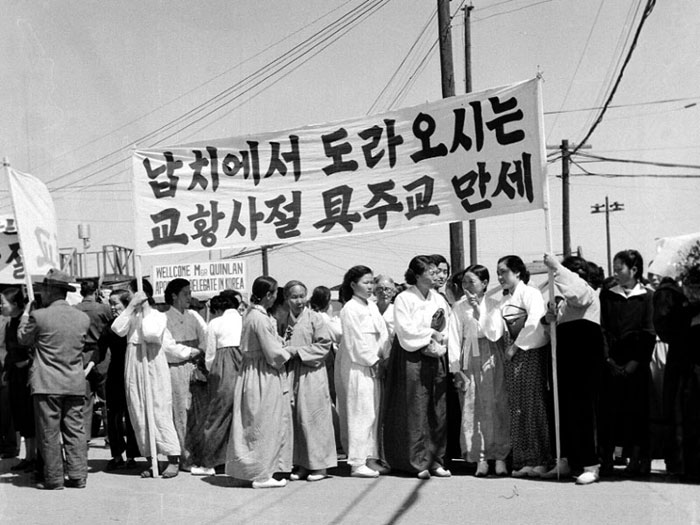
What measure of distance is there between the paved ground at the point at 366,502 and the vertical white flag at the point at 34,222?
204 centimetres

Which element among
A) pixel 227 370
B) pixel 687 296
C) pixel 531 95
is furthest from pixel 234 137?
pixel 687 296

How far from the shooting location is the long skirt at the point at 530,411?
6.77 meters

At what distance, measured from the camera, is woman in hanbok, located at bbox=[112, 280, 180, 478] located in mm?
7457

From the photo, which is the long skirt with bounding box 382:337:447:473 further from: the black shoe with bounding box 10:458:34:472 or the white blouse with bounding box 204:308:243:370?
the black shoe with bounding box 10:458:34:472

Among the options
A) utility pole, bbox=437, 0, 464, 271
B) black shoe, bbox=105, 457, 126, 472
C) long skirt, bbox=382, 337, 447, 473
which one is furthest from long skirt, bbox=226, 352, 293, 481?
utility pole, bbox=437, 0, 464, 271

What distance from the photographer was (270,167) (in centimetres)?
750

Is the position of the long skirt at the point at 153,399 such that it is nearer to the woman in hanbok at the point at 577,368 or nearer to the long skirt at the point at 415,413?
the long skirt at the point at 415,413

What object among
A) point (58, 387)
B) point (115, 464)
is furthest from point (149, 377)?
point (115, 464)

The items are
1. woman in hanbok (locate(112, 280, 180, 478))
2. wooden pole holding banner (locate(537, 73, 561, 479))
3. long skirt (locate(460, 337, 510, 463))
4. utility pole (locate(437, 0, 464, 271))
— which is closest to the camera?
wooden pole holding banner (locate(537, 73, 561, 479))

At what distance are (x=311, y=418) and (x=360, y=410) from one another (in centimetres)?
45

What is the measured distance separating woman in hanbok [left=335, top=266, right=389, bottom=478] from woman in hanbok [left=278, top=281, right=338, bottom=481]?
0.19 m

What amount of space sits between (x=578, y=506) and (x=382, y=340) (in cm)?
243

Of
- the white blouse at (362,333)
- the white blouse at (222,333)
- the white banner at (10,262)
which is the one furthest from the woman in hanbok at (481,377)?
the white banner at (10,262)

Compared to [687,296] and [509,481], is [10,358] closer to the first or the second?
[509,481]
